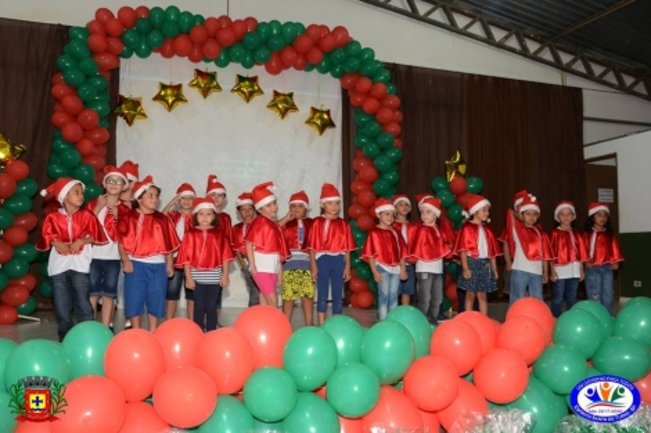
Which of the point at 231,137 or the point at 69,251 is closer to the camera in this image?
the point at 69,251

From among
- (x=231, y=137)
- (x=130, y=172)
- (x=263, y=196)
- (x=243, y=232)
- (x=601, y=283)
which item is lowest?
(x=601, y=283)

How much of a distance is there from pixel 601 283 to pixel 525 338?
388cm

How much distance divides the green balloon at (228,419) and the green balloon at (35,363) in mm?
473

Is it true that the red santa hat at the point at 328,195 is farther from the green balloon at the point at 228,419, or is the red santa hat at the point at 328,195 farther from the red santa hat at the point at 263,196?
the green balloon at the point at 228,419

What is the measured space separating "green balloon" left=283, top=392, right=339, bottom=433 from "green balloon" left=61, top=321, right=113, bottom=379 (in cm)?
65

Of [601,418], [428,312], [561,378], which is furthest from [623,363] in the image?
[428,312]

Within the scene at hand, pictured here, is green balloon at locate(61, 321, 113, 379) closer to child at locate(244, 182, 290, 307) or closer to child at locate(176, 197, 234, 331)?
child at locate(176, 197, 234, 331)

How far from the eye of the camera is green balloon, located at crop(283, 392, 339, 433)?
6.23 feet

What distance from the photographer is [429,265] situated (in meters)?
5.27

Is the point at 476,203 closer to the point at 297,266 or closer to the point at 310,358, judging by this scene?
the point at 297,266

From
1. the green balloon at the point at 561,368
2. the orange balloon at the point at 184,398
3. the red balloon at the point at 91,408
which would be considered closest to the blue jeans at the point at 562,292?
the green balloon at the point at 561,368

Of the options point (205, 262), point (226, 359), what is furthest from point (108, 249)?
point (226, 359)

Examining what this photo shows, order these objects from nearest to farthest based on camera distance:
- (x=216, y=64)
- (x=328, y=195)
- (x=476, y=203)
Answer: (x=328, y=195) < (x=476, y=203) < (x=216, y=64)

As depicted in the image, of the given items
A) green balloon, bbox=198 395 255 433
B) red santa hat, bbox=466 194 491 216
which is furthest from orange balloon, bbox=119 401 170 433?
red santa hat, bbox=466 194 491 216
